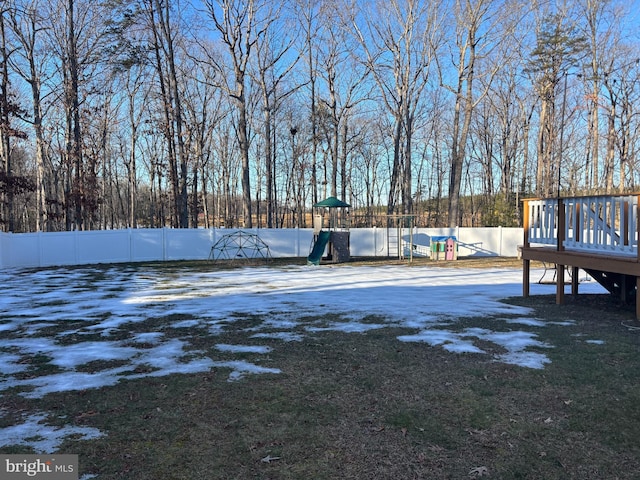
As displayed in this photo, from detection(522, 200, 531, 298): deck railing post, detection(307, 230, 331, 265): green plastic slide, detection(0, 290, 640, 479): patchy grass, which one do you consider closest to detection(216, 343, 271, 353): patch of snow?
detection(0, 290, 640, 479): patchy grass

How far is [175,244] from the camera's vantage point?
18359mm

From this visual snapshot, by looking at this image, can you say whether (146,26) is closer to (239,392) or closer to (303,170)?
(303,170)

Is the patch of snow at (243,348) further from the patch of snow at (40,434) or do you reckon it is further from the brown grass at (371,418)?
the patch of snow at (40,434)

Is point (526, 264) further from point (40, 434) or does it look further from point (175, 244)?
point (175, 244)

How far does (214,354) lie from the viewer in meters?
4.55

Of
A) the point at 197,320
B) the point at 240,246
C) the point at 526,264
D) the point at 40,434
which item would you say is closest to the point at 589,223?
the point at 526,264

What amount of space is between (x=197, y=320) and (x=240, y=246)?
12.0 meters

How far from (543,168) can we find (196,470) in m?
28.0

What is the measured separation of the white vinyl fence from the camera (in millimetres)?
15438

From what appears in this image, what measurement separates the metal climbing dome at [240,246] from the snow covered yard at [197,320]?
6.35 metres

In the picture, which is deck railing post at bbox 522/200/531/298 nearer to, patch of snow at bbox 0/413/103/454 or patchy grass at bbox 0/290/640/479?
patchy grass at bbox 0/290/640/479

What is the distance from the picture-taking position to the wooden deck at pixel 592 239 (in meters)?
6.26

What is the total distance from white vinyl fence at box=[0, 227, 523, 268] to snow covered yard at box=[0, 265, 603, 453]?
4.05m

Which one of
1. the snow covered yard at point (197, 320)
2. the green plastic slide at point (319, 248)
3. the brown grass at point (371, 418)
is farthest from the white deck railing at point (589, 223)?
the green plastic slide at point (319, 248)
